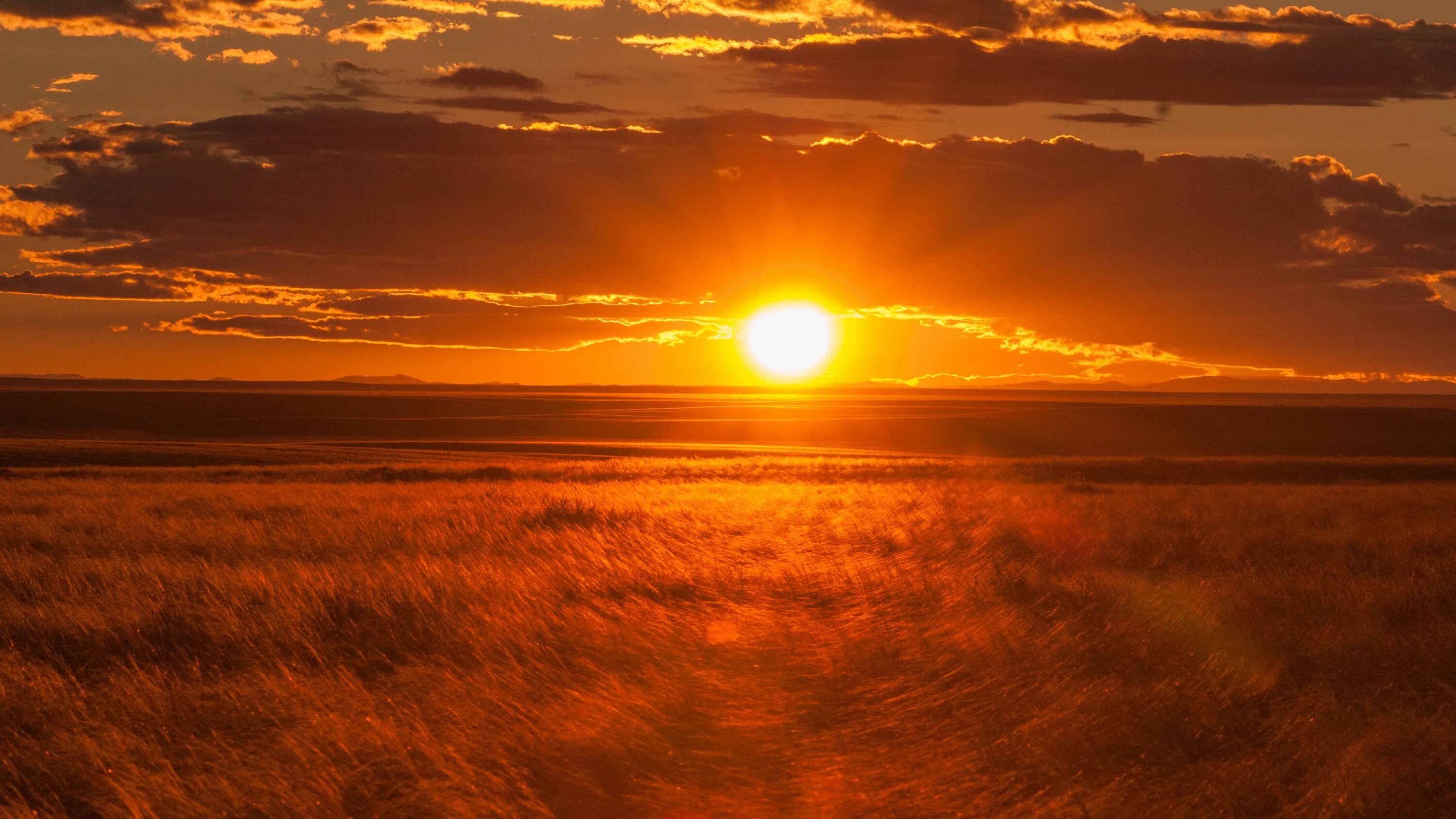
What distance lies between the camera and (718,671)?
10.3 m

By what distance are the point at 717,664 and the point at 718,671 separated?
28 cm

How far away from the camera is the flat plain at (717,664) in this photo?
718cm

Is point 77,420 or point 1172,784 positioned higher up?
point 77,420

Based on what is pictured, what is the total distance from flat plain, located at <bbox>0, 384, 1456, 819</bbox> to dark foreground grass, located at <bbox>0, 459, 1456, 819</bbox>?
4 centimetres

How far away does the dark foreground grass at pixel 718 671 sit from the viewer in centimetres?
715

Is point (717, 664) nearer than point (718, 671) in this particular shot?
No

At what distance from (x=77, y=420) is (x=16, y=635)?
97.4 m

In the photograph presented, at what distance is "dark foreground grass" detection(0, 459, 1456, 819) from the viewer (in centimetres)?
715

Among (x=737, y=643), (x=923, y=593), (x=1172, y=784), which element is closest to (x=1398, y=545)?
(x=923, y=593)

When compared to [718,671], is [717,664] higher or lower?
higher

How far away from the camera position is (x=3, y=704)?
8797mm

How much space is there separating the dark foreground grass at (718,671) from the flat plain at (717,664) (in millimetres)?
41

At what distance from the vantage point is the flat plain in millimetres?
7176

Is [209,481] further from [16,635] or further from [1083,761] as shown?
[1083,761]
